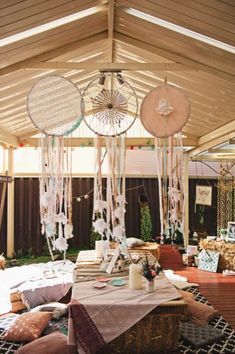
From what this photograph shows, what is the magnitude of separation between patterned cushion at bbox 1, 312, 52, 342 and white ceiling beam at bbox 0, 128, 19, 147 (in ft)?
13.1

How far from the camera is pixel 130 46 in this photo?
188 inches

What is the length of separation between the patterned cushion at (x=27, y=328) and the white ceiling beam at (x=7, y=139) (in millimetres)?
3993

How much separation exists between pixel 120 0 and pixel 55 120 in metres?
1.32

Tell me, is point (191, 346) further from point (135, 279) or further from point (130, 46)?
point (130, 46)

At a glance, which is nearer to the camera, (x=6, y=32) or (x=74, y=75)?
(x=6, y=32)

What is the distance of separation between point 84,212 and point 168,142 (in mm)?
5805

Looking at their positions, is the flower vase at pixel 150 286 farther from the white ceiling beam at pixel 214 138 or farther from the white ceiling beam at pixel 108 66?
the white ceiling beam at pixel 214 138

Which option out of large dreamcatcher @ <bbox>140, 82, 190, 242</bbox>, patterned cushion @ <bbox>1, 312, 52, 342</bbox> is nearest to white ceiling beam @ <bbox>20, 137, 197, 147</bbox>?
large dreamcatcher @ <bbox>140, 82, 190, 242</bbox>

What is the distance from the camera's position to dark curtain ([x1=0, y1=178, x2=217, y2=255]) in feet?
29.5

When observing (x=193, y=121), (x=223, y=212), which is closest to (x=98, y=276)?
(x=193, y=121)

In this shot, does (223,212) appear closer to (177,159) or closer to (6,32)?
(177,159)

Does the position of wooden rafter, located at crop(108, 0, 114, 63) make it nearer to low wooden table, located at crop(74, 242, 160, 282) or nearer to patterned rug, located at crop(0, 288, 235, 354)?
low wooden table, located at crop(74, 242, 160, 282)

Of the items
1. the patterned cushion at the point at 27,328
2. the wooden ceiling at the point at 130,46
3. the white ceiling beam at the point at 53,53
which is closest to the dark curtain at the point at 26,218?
the wooden ceiling at the point at 130,46

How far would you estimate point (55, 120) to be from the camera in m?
3.24
